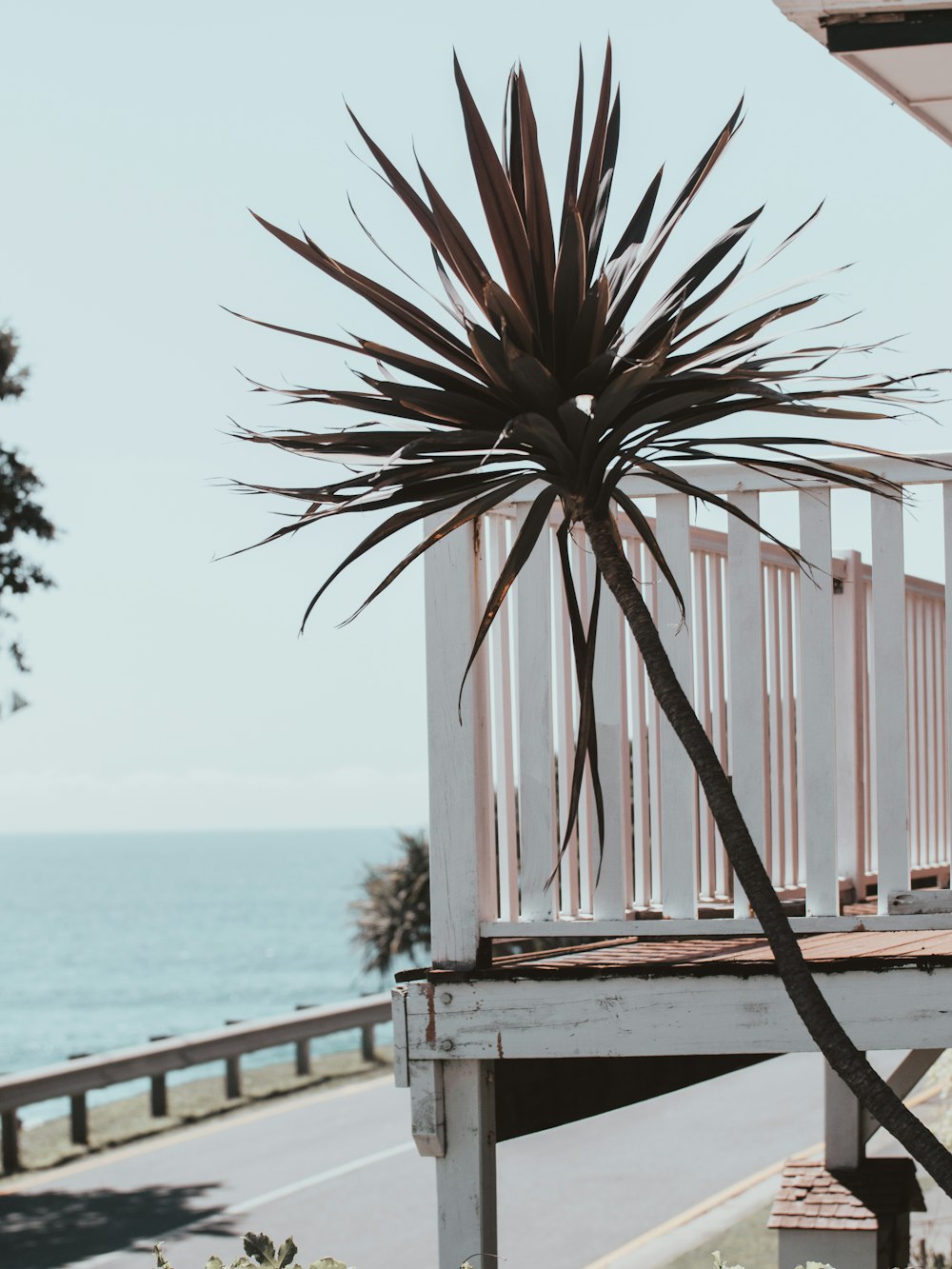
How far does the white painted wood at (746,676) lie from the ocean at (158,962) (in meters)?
27.1

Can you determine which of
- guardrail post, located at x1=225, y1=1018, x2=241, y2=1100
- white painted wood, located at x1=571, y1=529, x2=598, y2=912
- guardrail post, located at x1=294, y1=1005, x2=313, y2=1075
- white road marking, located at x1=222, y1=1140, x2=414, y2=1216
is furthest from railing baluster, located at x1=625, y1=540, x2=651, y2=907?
guardrail post, located at x1=294, y1=1005, x2=313, y2=1075

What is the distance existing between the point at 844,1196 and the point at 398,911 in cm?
2230

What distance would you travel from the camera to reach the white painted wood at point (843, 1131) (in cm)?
706

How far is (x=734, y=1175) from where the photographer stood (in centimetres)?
1273

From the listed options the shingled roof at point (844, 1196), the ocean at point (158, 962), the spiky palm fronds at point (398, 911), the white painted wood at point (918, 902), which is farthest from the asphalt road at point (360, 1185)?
the ocean at point (158, 962)

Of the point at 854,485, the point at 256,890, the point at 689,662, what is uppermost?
the point at 854,485

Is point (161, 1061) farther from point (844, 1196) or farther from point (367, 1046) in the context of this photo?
point (844, 1196)

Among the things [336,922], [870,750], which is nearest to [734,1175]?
[870,750]

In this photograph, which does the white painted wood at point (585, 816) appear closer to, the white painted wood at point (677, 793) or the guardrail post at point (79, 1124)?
the white painted wood at point (677, 793)

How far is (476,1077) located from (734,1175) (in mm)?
9500

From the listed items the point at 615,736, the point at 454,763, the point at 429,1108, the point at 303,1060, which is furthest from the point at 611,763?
the point at 303,1060

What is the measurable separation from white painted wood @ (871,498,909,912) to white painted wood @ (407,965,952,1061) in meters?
0.28

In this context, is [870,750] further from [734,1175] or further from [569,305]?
[734,1175]

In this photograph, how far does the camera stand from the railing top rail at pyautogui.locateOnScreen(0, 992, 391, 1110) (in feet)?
43.0
